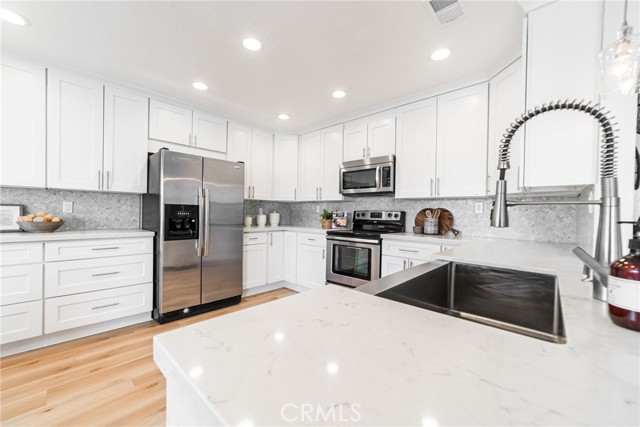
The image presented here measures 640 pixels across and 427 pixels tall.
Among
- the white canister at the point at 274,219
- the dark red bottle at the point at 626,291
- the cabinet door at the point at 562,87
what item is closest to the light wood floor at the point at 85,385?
the dark red bottle at the point at 626,291

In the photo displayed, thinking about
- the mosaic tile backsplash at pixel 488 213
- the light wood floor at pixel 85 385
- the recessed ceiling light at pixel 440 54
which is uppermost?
the recessed ceiling light at pixel 440 54

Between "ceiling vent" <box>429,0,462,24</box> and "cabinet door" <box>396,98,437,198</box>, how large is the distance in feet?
3.58

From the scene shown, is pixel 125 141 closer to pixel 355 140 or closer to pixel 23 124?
pixel 23 124

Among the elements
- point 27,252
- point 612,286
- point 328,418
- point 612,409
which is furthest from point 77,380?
point 612,286

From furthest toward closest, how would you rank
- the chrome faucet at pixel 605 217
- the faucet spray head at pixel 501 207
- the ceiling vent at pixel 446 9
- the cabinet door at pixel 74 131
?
the cabinet door at pixel 74 131
the ceiling vent at pixel 446 9
the faucet spray head at pixel 501 207
the chrome faucet at pixel 605 217

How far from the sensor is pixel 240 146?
3.65 metres

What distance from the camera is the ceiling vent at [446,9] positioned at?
157 centimetres

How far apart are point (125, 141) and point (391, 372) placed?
3252 millimetres

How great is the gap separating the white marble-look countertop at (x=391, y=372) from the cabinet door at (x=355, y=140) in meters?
2.91

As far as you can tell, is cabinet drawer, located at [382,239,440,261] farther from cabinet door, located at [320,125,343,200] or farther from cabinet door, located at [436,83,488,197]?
cabinet door, located at [320,125,343,200]

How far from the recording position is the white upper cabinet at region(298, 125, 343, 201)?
362 cm

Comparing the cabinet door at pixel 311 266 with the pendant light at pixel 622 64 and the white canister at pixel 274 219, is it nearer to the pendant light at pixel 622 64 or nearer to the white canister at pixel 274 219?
the white canister at pixel 274 219

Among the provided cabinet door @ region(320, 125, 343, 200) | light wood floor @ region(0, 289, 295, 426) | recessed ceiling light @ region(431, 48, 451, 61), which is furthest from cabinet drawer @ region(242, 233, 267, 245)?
recessed ceiling light @ region(431, 48, 451, 61)

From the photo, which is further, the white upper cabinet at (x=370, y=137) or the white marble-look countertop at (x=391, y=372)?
the white upper cabinet at (x=370, y=137)
